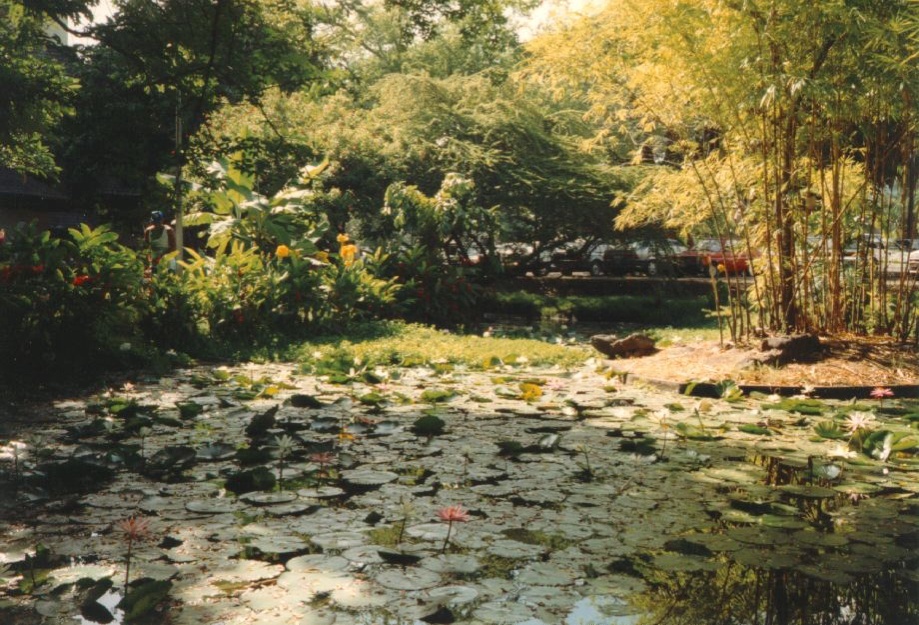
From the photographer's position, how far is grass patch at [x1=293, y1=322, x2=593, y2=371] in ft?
28.0

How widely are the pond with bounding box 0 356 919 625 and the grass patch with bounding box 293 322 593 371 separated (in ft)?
7.50

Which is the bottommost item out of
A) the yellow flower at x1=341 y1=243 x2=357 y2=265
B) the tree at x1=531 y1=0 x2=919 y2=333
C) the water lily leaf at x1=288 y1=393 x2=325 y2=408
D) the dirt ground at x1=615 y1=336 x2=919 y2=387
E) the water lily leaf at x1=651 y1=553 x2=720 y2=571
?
the water lily leaf at x1=651 y1=553 x2=720 y2=571

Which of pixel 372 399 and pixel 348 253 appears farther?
pixel 348 253

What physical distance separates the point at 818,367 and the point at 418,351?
12.5 feet

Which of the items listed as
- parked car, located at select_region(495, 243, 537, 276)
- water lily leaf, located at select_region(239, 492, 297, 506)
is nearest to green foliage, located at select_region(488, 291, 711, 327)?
parked car, located at select_region(495, 243, 537, 276)

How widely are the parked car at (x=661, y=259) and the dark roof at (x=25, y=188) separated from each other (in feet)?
40.2

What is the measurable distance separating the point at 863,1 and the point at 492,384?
402cm

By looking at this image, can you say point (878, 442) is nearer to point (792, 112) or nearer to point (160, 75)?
point (792, 112)

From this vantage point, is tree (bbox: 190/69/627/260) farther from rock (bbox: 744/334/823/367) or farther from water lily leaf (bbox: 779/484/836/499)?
water lily leaf (bbox: 779/484/836/499)

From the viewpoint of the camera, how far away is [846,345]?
7.90 metres

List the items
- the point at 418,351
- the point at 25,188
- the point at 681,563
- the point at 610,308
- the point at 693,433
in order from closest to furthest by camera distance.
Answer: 1. the point at 681,563
2. the point at 693,433
3. the point at 418,351
4. the point at 610,308
5. the point at 25,188

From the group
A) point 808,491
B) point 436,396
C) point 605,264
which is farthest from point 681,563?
point 605,264

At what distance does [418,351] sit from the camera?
9148 millimetres

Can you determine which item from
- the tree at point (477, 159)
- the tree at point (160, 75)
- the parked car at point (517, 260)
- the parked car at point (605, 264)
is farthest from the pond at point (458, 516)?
the parked car at point (605, 264)
